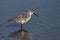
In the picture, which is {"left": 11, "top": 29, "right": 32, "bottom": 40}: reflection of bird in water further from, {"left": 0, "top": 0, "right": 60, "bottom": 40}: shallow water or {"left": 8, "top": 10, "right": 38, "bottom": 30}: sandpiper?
{"left": 8, "top": 10, "right": 38, "bottom": 30}: sandpiper

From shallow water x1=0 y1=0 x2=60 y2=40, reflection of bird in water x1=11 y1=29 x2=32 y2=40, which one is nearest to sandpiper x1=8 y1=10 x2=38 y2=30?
shallow water x1=0 y1=0 x2=60 y2=40

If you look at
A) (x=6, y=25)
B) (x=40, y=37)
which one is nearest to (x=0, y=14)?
(x=6, y=25)

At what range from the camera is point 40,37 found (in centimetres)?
773

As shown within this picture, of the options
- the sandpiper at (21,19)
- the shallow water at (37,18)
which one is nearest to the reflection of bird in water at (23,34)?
the shallow water at (37,18)

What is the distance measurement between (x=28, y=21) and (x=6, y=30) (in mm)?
969

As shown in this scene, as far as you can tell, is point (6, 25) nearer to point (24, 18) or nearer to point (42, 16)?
point (24, 18)

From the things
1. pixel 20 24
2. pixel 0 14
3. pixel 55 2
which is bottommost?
pixel 20 24

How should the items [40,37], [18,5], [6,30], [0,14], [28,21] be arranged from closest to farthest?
[40,37], [6,30], [28,21], [0,14], [18,5]

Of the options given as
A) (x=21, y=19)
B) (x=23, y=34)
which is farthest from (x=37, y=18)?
(x=23, y=34)

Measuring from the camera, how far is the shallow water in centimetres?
801

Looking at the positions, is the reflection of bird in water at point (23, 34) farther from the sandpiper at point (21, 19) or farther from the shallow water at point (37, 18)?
the sandpiper at point (21, 19)

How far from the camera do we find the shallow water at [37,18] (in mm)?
8008

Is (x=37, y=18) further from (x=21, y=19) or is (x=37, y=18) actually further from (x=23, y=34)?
(x=23, y=34)

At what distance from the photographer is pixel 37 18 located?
30.6 ft
